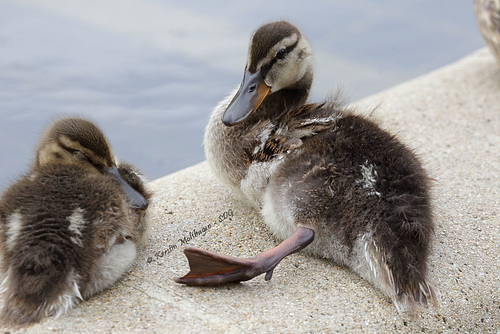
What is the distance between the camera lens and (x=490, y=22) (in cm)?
434

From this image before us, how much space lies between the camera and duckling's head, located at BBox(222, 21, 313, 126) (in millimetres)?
2336

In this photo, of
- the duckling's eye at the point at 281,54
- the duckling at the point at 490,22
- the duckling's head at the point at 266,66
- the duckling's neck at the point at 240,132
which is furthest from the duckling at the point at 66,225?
the duckling at the point at 490,22

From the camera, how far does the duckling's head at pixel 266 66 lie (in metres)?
2.34

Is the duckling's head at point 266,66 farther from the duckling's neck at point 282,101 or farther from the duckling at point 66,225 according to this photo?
the duckling at point 66,225

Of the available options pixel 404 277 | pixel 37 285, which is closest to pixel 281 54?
pixel 404 277

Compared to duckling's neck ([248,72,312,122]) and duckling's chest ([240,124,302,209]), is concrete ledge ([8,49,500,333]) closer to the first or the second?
duckling's chest ([240,124,302,209])

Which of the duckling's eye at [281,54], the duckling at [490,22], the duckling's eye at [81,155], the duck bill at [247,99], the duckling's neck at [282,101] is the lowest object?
the duckling at [490,22]

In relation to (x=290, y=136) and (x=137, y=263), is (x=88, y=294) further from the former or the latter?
(x=290, y=136)

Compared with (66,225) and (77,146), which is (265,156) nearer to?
(77,146)

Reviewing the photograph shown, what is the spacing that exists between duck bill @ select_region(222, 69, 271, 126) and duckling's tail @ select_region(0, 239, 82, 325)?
3.03 feet

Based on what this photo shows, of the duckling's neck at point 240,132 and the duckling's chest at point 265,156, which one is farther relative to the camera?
the duckling's neck at point 240,132

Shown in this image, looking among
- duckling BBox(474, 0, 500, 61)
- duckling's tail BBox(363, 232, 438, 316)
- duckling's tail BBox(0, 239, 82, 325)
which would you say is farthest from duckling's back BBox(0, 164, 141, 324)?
duckling BBox(474, 0, 500, 61)

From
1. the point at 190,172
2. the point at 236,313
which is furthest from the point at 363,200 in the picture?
the point at 190,172

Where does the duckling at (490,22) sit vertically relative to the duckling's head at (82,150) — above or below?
below
